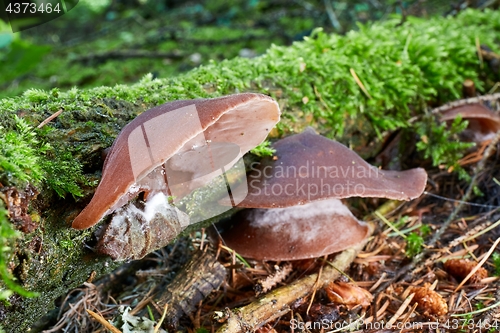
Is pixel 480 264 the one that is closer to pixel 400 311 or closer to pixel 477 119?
pixel 400 311

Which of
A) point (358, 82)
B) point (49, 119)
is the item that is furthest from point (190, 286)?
point (358, 82)

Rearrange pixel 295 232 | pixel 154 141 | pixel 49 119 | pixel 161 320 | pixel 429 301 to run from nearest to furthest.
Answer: pixel 154 141
pixel 49 119
pixel 161 320
pixel 429 301
pixel 295 232

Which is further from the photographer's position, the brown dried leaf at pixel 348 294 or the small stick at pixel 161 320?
the brown dried leaf at pixel 348 294

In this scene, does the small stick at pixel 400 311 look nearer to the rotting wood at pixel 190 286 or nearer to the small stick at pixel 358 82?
the rotting wood at pixel 190 286

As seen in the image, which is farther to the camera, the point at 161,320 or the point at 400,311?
the point at 400,311

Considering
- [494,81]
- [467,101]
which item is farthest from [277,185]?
[494,81]

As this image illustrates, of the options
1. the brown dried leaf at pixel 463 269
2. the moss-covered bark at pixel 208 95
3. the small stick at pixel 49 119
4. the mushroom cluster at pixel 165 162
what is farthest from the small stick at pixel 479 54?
the small stick at pixel 49 119
